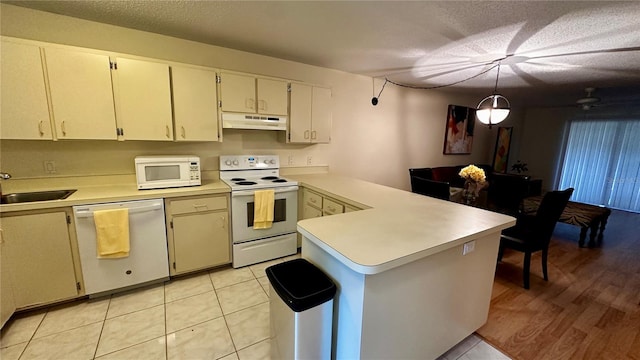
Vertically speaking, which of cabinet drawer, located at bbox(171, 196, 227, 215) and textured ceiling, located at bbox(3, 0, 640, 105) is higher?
textured ceiling, located at bbox(3, 0, 640, 105)

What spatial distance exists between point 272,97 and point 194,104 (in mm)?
802

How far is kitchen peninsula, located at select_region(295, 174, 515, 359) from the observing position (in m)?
1.21

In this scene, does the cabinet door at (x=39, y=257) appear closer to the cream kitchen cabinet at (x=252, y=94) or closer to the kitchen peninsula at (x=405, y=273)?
the cream kitchen cabinet at (x=252, y=94)

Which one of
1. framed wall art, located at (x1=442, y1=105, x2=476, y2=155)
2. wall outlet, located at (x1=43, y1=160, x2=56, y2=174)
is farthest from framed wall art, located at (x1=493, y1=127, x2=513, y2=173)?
wall outlet, located at (x1=43, y1=160, x2=56, y2=174)

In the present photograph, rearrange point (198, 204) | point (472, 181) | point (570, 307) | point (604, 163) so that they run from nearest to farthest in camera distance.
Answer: point (570, 307), point (198, 204), point (472, 181), point (604, 163)

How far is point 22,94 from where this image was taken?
1877 mm

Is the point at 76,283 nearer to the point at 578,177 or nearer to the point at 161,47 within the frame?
the point at 161,47

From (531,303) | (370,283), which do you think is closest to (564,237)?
(531,303)

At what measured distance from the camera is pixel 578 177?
232 inches

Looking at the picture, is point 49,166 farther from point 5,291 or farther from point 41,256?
point 5,291

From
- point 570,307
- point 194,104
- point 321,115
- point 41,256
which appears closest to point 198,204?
point 194,104

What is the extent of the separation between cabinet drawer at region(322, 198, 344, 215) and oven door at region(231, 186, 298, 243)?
45 centimetres

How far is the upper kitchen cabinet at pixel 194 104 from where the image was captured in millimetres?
2383

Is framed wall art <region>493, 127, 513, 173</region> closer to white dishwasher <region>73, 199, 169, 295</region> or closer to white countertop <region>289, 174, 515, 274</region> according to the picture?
white countertop <region>289, 174, 515, 274</region>
